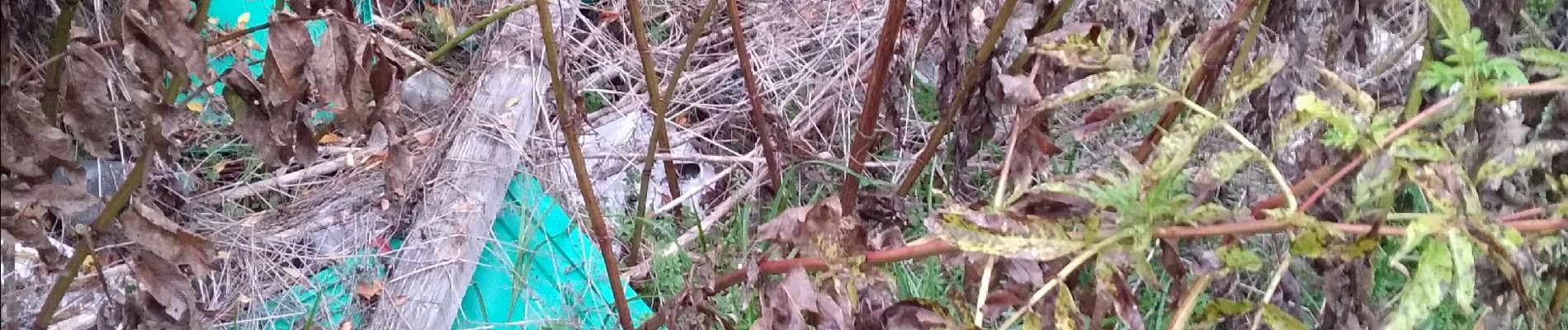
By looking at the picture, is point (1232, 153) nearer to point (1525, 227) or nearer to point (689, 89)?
point (1525, 227)

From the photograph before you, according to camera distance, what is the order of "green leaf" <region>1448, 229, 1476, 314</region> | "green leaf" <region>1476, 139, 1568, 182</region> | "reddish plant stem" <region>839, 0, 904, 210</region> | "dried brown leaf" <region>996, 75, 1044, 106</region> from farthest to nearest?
"reddish plant stem" <region>839, 0, 904, 210</region> → "dried brown leaf" <region>996, 75, 1044, 106</region> → "green leaf" <region>1476, 139, 1568, 182</region> → "green leaf" <region>1448, 229, 1476, 314</region>

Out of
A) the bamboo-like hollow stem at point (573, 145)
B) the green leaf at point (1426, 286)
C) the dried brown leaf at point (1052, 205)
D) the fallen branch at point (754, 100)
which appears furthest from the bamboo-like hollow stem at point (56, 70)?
the green leaf at point (1426, 286)

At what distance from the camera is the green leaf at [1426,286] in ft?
1.87

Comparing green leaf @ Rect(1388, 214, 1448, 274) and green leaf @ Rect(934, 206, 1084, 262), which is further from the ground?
green leaf @ Rect(1388, 214, 1448, 274)

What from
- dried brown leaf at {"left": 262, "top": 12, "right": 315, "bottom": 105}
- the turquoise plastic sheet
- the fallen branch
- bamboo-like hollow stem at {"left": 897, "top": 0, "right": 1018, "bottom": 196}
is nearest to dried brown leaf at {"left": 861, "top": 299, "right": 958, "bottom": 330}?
bamboo-like hollow stem at {"left": 897, "top": 0, "right": 1018, "bottom": 196}

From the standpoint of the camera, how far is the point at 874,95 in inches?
49.3

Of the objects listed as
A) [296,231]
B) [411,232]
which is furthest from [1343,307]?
[296,231]

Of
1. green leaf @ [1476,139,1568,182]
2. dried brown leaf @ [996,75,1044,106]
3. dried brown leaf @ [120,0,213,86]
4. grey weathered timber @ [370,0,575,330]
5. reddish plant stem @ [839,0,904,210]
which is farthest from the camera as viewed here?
grey weathered timber @ [370,0,575,330]

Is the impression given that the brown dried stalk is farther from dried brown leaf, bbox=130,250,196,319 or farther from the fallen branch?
dried brown leaf, bbox=130,250,196,319

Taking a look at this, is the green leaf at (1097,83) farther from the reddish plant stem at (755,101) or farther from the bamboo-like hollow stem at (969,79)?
the reddish plant stem at (755,101)

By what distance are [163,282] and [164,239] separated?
0.22 ft

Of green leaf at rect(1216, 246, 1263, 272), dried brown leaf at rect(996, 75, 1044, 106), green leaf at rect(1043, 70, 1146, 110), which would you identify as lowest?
green leaf at rect(1216, 246, 1263, 272)

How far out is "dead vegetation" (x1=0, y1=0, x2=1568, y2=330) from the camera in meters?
0.67

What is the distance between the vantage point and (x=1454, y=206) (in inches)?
23.6
